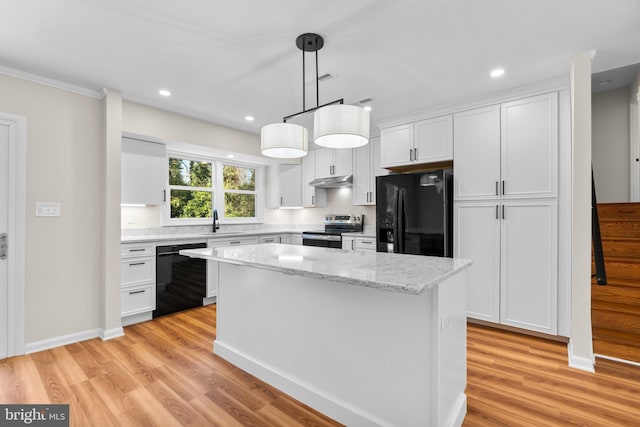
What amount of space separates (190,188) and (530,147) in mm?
4225

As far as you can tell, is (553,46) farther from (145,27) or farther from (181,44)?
(145,27)

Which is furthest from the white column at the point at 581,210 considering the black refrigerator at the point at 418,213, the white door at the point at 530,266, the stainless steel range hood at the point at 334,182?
the stainless steel range hood at the point at 334,182

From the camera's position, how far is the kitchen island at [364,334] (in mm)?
1483

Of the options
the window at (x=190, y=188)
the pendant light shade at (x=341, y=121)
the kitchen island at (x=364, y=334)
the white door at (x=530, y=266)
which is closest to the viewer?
the kitchen island at (x=364, y=334)

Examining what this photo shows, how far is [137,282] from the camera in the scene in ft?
11.2

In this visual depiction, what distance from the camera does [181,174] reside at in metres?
4.48

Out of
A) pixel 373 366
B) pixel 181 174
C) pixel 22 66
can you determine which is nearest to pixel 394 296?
pixel 373 366

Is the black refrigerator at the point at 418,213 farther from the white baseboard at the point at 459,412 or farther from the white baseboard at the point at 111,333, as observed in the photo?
the white baseboard at the point at 111,333

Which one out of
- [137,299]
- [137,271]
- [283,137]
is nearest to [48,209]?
[137,271]

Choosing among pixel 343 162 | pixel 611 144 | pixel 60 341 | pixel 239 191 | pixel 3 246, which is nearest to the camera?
pixel 3 246

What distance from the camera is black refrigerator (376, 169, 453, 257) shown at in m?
3.31

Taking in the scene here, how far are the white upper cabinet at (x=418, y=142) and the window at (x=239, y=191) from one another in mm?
2510

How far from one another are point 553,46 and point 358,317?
2.44 metres

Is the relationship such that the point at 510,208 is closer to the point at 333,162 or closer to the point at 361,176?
the point at 361,176
